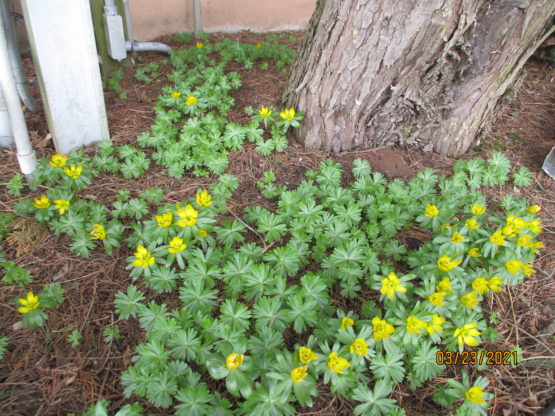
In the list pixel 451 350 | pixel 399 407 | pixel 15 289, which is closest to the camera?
pixel 399 407

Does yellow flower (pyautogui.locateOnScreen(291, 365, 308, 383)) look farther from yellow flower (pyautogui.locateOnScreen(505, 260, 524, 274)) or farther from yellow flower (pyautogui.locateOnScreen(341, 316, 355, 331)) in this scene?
yellow flower (pyautogui.locateOnScreen(505, 260, 524, 274))

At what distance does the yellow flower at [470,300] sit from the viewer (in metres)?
1.94

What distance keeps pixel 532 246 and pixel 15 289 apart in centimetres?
272

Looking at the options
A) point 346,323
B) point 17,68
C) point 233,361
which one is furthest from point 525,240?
point 17,68

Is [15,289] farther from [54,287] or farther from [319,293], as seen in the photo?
[319,293]

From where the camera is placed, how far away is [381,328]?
A: 1.80 meters

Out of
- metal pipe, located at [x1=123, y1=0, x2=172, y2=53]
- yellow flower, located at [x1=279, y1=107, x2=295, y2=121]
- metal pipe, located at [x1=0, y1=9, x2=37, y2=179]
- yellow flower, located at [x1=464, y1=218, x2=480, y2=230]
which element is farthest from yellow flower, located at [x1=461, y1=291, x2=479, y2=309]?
metal pipe, located at [x1=123, y1=0, x2=172, y2=53]

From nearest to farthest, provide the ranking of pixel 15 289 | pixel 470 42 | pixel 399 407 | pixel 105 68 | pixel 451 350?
pixel 399 407
pixel 451 350
pixel 15 289
pixel 470 42
pixel 105 68

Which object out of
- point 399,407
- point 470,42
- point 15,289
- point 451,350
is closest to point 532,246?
point 451,350

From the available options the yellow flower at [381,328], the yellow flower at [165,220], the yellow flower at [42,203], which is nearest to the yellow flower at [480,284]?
the yellow flower at [381,328]

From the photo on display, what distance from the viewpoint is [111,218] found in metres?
2.57

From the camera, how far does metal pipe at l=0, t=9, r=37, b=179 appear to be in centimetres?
238
